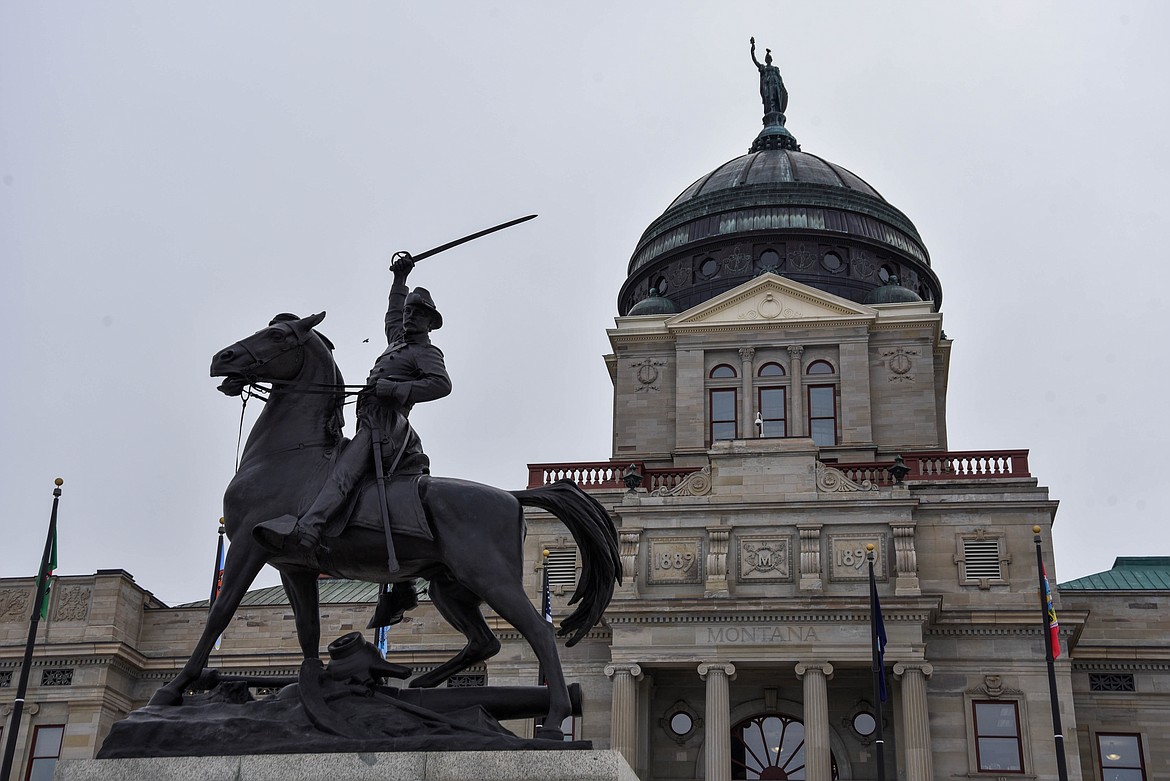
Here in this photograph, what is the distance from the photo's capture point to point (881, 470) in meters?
45.7

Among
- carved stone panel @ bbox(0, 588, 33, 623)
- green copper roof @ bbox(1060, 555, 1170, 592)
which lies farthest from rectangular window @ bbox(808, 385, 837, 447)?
carved stone panel @ bbox(0, 588, 33, 623)

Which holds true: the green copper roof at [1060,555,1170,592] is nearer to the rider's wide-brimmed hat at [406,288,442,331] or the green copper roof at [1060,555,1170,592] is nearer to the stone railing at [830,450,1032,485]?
the stone railing at [830,450,1032,485]

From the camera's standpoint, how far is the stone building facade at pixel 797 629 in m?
41.0

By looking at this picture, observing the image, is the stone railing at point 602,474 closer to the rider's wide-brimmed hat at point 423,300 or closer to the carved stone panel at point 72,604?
the carved stone panel at point 72,604

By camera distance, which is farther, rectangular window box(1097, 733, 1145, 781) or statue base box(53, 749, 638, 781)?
rectangular window box(1097, 733, 1145, 781)

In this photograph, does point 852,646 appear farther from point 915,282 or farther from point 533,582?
point 915,282

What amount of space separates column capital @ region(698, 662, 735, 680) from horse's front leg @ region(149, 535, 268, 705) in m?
30.7

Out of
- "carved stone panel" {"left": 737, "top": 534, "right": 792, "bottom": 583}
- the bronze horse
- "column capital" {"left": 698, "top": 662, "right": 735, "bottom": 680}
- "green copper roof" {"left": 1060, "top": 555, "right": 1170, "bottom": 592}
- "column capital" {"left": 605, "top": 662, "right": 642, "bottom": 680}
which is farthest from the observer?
"green copper roof" {"left": 1060, "top": 555, "right": 1170, "bottom": 592}

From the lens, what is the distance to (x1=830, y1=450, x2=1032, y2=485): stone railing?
149 ft

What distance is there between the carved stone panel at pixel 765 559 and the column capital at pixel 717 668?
277 cm

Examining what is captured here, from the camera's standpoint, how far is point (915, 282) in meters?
60.5

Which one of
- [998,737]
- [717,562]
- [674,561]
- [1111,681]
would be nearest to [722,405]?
[674,561]

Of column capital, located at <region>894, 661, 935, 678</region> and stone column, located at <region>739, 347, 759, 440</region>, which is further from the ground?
stone column, located at <region>739, 347, 759, 440</region>

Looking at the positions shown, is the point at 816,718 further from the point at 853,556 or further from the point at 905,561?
the point at 905,561
